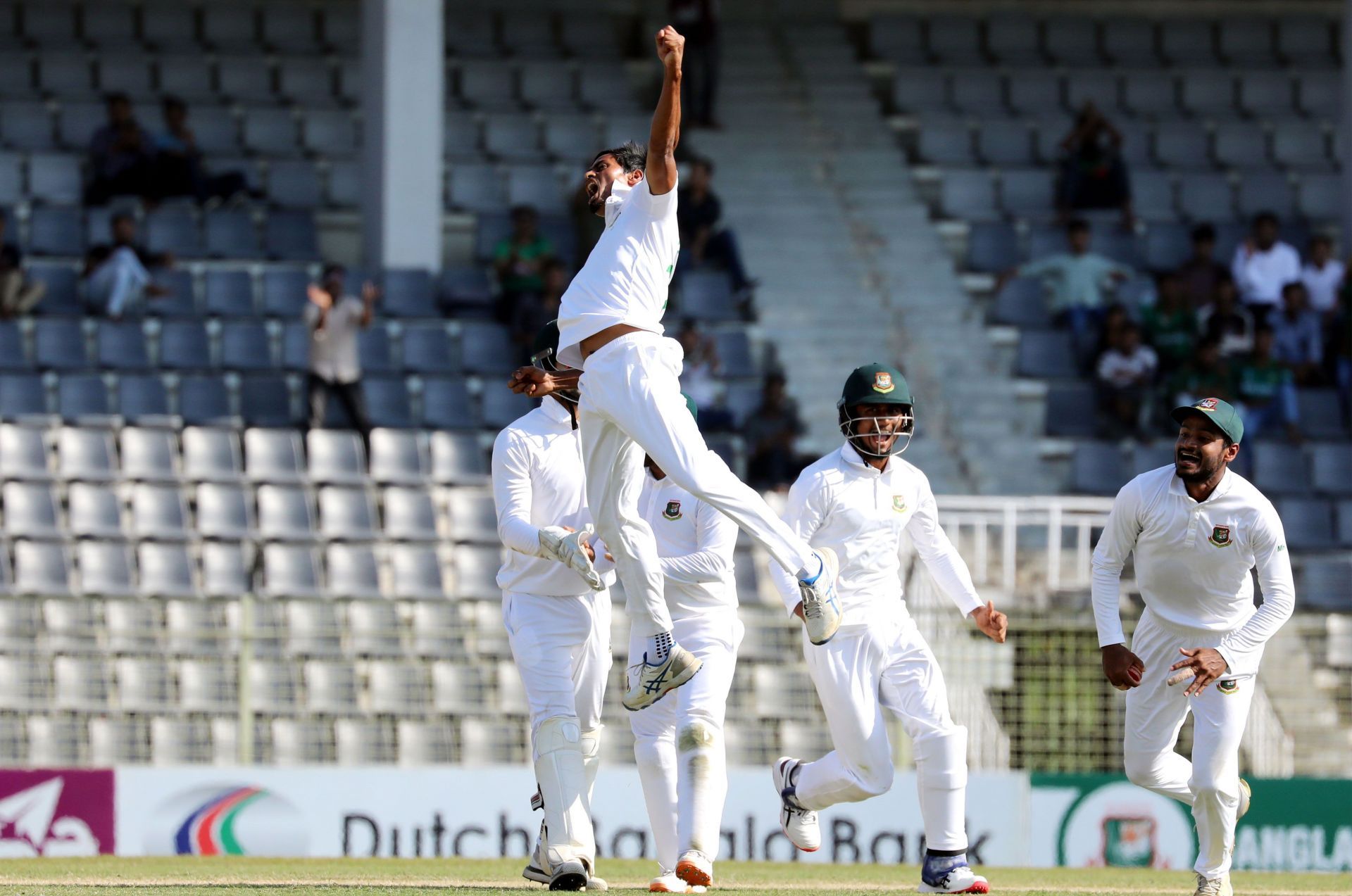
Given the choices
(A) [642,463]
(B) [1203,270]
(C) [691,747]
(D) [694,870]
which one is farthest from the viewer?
(B) [1203,270]

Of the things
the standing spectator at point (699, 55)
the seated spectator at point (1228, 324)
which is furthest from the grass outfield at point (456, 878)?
the standing spectator at point (699, 55)

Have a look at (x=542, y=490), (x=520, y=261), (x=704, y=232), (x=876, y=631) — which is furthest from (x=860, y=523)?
(x=704, y=232)

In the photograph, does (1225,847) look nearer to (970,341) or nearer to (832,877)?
(832,877)

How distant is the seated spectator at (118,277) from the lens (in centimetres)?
1684

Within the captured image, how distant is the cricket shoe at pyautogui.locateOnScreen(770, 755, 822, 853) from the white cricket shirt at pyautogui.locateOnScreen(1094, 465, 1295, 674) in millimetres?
1461

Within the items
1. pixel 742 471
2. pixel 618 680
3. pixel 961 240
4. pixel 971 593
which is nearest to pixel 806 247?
pixel 961 240

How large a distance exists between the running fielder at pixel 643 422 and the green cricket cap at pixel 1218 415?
5.29 feet

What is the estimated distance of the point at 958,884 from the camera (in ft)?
27.5

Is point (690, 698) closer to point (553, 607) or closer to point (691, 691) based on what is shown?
point (691, 691)

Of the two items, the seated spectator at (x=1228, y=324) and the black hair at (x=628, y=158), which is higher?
the seated spectator at (x=1228, y=324)

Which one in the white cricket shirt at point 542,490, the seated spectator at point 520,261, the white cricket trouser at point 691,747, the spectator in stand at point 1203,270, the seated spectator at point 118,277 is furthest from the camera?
the spectator in stand at point 1203,270

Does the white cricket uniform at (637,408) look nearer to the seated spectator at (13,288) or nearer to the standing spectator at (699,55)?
the seated spectator at (13,288)

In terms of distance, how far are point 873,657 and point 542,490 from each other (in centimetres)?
153

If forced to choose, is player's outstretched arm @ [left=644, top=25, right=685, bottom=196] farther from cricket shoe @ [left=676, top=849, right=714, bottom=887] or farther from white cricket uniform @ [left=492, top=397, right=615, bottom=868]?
cricket shoe @ [left=676, top=849, right=714, bottom=887]
